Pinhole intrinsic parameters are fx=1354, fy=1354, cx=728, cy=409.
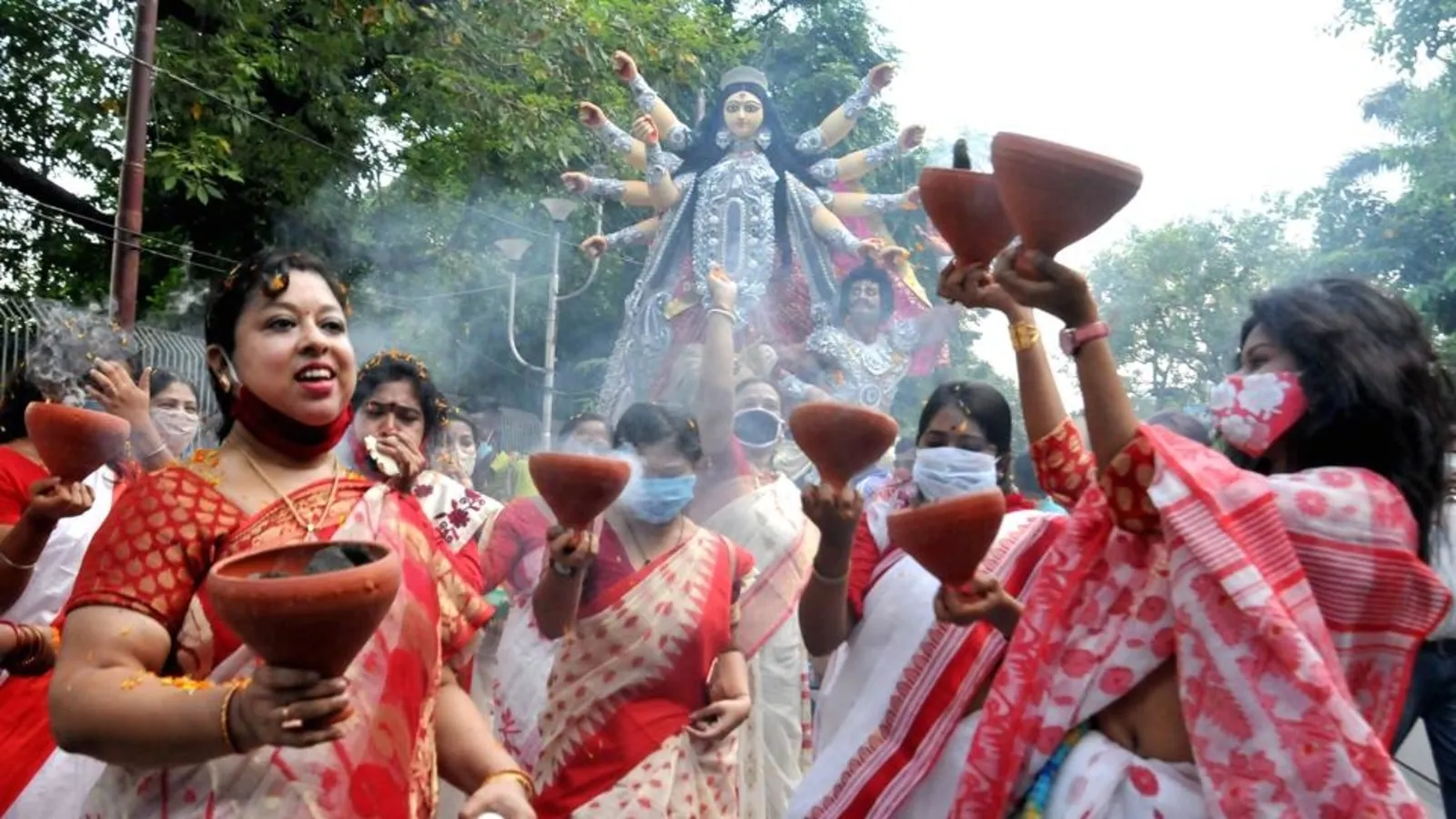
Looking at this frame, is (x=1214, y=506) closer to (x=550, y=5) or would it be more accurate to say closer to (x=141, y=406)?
(x=141, y=406)

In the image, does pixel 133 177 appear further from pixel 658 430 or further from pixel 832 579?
pixel 832 579

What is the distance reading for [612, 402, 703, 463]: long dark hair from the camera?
169 inches

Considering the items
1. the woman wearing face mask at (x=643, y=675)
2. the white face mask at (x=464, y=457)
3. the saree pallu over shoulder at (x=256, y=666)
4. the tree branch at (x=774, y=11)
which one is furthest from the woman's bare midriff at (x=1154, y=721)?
the tree branch at (x=774, y=11)

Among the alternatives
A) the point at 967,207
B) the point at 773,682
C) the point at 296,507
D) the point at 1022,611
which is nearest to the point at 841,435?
the point at 1022,611

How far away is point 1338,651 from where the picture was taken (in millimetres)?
2150

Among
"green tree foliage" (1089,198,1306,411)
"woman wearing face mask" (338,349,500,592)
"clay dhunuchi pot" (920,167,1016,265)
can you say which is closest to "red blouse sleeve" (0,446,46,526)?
"woman wearing face mask" (338,349,500,592)

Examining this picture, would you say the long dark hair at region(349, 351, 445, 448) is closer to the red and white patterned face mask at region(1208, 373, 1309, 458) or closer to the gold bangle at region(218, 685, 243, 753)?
the gold bangle at region(218, 685, 243, 753)

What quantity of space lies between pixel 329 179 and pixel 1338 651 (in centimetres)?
1334

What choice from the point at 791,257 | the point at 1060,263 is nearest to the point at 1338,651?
the point at 1060,263

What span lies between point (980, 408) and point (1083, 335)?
1.37 m

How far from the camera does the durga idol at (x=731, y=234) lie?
8375 mm

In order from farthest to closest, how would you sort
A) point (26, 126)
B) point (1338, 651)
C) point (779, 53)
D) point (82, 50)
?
1. point (779, 53)
2. point (26, 126)
3. point (82, 50)
4. point (1338, 651)

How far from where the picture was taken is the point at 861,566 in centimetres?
338

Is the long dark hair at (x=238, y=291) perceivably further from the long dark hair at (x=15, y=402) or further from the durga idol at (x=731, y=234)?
the durga idol at (x=731, y=234)
